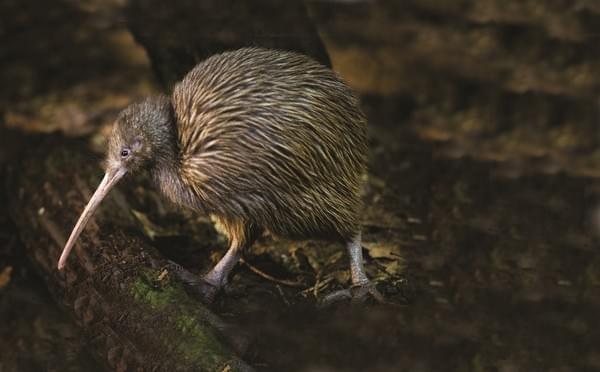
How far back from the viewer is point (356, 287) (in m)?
5.13

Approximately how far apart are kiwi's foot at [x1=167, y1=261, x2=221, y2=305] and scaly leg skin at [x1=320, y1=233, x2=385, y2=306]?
2.15ft

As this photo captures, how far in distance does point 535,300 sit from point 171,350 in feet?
7.21

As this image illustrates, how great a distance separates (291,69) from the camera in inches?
189

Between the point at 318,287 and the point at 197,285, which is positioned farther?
the point at 318,287

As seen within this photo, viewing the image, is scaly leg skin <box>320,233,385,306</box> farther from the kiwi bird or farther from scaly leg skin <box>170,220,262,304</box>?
scaly leg skin <box>170,220,262,304</box>

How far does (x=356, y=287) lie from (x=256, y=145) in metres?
1.10

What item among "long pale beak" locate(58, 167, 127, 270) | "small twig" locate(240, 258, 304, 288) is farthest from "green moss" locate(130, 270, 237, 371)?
"small twig" locate(240, 258, 304, 288)

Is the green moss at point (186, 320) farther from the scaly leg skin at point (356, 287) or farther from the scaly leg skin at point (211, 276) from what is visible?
the scaly leg skin at point (356, 287)

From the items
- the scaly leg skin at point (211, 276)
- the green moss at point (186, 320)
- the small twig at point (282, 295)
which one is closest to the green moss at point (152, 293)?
the green moss at point (186, 320)

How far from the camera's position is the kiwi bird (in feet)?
15.2

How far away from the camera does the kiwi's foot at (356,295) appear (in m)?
5.11

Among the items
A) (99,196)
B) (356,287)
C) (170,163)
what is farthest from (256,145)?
(356,287)

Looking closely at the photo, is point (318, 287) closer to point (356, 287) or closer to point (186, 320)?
point (356, 287)

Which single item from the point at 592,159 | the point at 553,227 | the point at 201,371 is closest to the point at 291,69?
the point at 201,371
